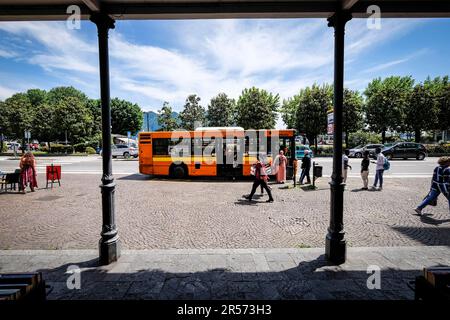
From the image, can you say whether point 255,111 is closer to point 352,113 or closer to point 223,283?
point 352,113

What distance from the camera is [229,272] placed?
3918 millimetres

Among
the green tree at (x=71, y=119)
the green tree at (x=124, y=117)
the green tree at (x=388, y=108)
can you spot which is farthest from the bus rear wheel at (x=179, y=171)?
the green tree at (x=124, y=117)

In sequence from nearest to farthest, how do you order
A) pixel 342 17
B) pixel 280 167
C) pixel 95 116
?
1. pixel 342 17
2. pixel 280 167
3. pixel 95 116

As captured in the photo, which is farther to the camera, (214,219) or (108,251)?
(214,219)

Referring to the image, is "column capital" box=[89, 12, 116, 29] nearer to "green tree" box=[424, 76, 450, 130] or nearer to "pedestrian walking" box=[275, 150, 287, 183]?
"pedestrian walking" box=[275, 150, 287, 183]

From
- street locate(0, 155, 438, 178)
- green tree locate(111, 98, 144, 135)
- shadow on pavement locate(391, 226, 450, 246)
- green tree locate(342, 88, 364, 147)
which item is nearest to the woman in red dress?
street locate(0, 155, 438, 178)

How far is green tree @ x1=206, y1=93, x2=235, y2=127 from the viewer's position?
47.4 meters

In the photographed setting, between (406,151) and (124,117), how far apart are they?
56556mm

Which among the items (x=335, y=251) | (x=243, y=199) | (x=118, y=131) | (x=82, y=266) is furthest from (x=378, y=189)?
(x=118, y=131)

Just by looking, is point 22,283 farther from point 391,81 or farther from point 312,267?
point 391,81

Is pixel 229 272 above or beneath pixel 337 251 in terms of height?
beneath

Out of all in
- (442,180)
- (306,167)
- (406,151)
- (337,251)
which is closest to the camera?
(337,251)

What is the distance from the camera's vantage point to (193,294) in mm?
3332

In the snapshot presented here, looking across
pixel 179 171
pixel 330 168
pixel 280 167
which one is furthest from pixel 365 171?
pixel 179 171
